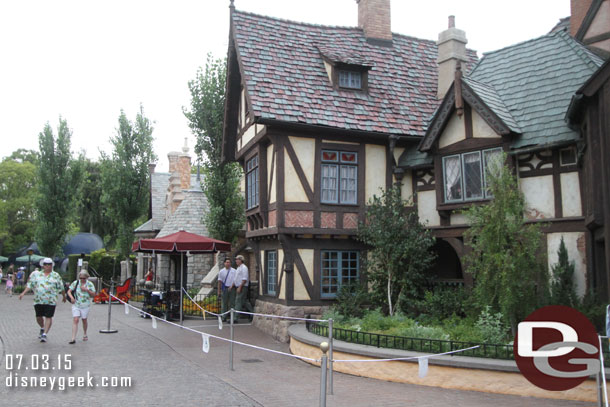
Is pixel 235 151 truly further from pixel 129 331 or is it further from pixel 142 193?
pixel 142 193

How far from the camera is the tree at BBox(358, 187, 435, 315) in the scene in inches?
565

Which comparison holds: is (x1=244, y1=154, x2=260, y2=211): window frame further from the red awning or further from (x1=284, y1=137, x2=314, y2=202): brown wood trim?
the red awning

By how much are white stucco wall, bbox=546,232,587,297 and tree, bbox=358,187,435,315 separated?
9.49ft

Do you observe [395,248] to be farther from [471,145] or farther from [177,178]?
[177,178]

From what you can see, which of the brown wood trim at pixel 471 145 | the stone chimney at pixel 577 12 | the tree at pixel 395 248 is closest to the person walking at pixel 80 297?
the tree at pixel 395 248

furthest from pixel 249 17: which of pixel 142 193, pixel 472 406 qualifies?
pixel 142 193

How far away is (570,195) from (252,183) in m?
9.35

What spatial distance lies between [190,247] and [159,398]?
28.5 ft


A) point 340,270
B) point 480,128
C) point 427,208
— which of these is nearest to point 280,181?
point 340,270

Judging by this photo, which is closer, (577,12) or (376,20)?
(577,12)

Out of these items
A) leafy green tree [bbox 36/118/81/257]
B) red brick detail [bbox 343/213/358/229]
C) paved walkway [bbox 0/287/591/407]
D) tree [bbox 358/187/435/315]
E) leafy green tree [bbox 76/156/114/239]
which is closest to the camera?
paved walkway [bbox 0/287/591/407]

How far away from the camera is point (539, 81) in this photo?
48.1 ft

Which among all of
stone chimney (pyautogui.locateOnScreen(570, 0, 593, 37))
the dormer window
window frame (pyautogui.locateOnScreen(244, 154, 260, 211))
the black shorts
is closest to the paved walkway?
the black shorts
